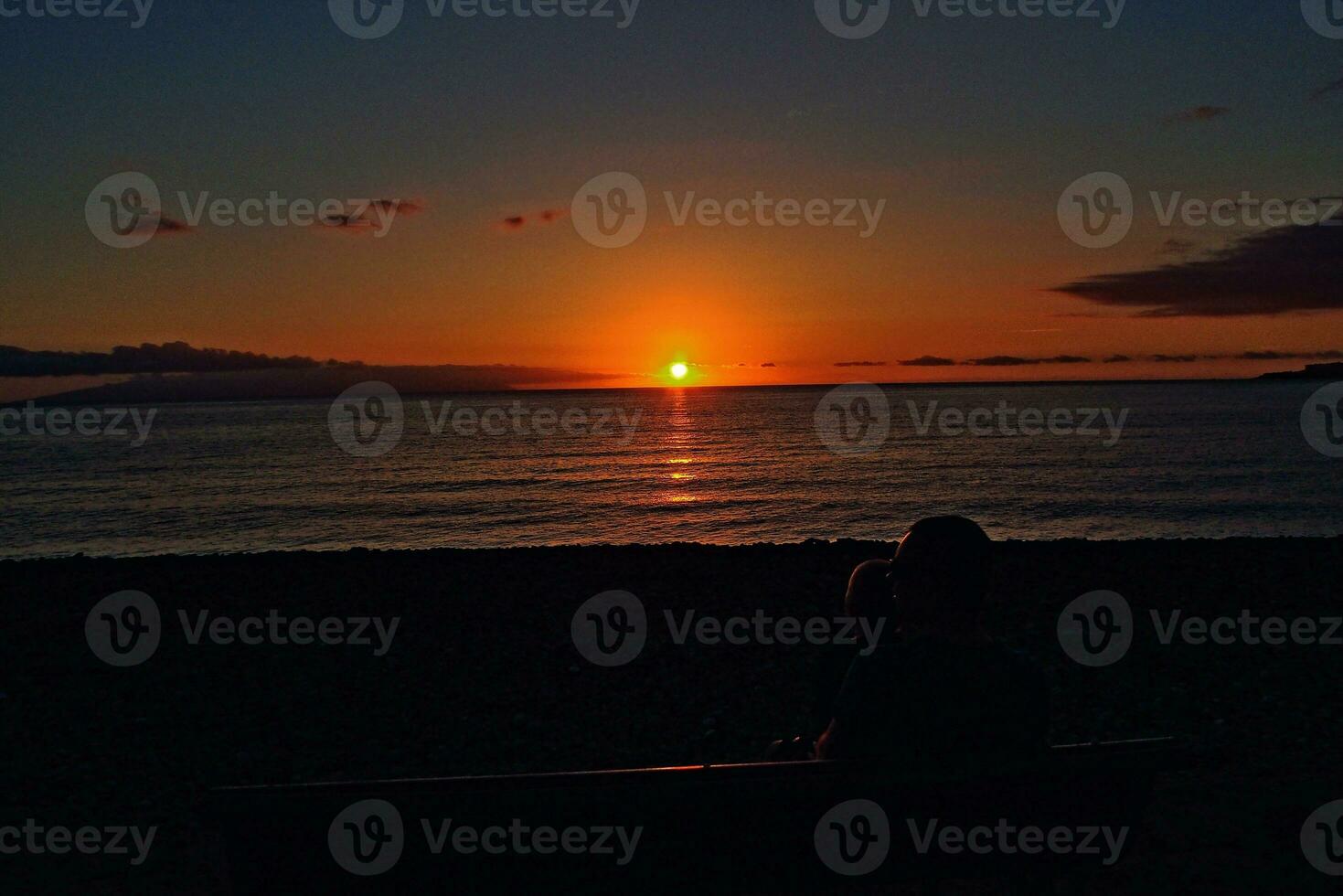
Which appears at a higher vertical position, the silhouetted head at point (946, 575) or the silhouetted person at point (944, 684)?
the silhouetted head at point (946, 575)

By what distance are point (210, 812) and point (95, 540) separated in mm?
32187

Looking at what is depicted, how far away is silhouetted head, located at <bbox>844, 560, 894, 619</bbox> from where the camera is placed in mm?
4148

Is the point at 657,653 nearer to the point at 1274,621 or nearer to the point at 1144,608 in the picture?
the point at 1144,608

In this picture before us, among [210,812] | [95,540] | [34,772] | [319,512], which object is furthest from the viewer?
[319,512]

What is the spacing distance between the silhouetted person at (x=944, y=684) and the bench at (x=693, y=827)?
123 mm

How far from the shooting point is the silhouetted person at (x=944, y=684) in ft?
10.4

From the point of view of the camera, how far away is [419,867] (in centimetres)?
307

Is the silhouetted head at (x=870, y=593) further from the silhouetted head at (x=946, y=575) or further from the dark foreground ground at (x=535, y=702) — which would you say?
the silhouetted head at (x=946, y=575)

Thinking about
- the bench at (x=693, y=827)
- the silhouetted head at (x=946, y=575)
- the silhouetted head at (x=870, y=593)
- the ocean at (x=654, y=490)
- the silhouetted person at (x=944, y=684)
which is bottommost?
the bench at (x=693, y=827)

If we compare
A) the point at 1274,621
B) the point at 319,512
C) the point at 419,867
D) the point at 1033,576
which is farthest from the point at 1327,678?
the point at 319,512

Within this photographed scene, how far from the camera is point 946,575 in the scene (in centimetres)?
321

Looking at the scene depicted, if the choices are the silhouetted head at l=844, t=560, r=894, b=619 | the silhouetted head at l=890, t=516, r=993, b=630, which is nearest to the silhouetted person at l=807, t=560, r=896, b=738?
the silhouetted head at l=844, t=560, r=894, b=619

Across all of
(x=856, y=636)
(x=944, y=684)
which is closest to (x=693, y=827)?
(x=944, y=684)

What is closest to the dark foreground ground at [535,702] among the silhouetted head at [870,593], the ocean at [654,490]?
the silhouetted head at [870,593]
